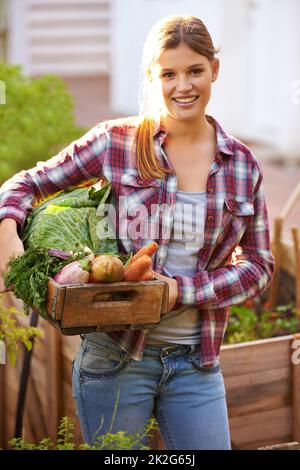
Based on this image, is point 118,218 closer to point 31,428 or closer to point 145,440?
point 145,440

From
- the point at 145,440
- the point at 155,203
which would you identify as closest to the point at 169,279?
the point at 155,203

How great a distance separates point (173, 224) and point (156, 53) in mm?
475

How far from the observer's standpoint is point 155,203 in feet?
9.70

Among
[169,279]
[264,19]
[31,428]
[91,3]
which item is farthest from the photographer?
[91,3]

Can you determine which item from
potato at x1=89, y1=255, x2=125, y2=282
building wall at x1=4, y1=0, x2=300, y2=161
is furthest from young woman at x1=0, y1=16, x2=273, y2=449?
building wall at x1=4, y1=0, x2=300, y2=161

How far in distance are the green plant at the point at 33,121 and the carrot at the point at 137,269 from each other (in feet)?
8.93

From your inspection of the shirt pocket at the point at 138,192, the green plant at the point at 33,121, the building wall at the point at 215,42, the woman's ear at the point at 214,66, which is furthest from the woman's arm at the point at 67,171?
the building wall at the point at 215,42

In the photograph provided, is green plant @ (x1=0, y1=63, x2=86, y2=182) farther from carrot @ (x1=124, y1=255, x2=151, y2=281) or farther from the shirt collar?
carrot @ (x1=124, y1=255, x2=151, y2=281)

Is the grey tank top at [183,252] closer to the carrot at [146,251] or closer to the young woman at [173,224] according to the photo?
the young woman at [173,224]

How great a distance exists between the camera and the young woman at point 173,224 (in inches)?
115

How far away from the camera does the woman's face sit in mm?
2877

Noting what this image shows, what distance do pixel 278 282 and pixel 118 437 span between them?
2.86 m

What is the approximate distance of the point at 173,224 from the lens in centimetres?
294

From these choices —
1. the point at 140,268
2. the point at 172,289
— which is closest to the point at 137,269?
the point at 140,268
